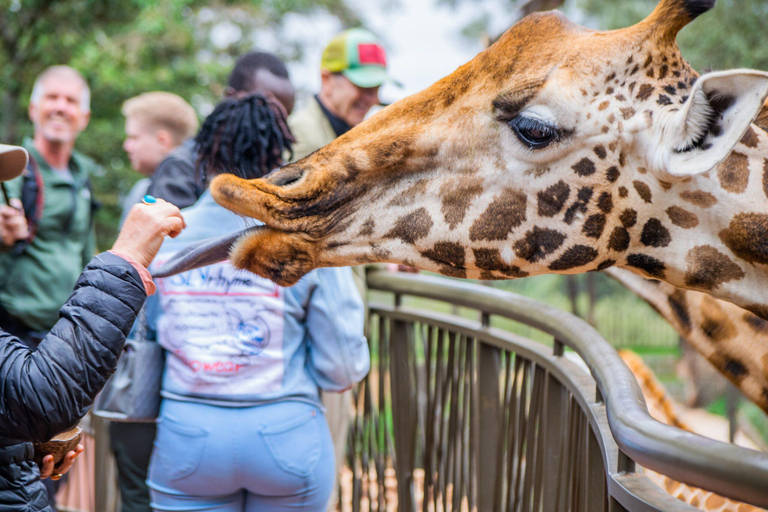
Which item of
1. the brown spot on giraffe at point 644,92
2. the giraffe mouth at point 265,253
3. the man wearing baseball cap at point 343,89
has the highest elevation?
the man wearing baseball cap at point 343,89

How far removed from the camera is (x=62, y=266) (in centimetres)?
351

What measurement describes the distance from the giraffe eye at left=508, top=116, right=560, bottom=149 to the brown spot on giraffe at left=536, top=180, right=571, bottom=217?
0.11 metres

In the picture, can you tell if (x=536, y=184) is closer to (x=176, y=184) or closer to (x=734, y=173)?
(x=734, y=173)

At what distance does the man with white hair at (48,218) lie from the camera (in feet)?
10.9

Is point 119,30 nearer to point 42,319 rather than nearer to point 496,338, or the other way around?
point 42,319

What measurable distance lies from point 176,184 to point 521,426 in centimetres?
158

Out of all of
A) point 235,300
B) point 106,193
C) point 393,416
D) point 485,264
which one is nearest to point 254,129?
point 235,300

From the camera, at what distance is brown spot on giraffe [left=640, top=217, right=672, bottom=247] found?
66.1 inches

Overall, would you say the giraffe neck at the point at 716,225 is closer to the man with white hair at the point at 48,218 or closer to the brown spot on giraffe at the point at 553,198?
the brown spot on giraffe at the point at 553,198

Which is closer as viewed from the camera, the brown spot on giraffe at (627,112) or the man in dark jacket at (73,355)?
the man in dark jacket at (73,355)

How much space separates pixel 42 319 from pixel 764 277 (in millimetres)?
3109

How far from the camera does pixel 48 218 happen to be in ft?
11.5

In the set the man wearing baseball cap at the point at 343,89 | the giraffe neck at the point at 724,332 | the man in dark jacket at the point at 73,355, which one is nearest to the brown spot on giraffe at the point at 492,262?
the giraffe neck at the point at 724,332

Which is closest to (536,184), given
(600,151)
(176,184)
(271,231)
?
(600,151)
